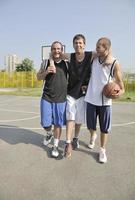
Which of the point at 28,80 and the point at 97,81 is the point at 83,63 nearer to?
the point at 97,81

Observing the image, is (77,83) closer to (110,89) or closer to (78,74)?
(78,74)

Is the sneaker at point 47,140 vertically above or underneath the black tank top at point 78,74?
underneath

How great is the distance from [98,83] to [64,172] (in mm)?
1528

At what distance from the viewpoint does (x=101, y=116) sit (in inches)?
162

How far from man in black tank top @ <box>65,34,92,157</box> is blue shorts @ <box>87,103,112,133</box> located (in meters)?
0.20

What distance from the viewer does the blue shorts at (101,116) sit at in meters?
4.06

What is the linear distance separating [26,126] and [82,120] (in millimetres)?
2746

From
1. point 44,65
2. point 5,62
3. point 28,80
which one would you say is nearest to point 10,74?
point 28,80

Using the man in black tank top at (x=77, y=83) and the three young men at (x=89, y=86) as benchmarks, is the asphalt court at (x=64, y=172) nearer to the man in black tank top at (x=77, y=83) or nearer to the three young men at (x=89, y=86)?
the three young men at (x=89, y=86)

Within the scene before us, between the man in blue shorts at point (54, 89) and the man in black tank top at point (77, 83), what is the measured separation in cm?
11

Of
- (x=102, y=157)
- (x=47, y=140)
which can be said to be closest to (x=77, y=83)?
(x=102, y=157)

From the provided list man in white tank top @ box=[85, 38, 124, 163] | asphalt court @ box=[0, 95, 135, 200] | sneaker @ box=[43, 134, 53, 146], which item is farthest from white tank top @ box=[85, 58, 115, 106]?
sneaker @ box=[43, 134, 53, 146]

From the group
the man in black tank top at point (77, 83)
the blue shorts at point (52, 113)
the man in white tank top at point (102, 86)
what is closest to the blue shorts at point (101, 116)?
the man in white tank top at point (102, 86)

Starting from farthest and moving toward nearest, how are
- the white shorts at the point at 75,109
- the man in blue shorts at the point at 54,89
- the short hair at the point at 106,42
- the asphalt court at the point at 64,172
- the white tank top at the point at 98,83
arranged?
the white shorts at the point at 75,109
the man in blue shorts at the point at 54,89
the white tank top at the point at 98,83
the short hair at the point at 106,42
the asphalt court at the point at 64,172
